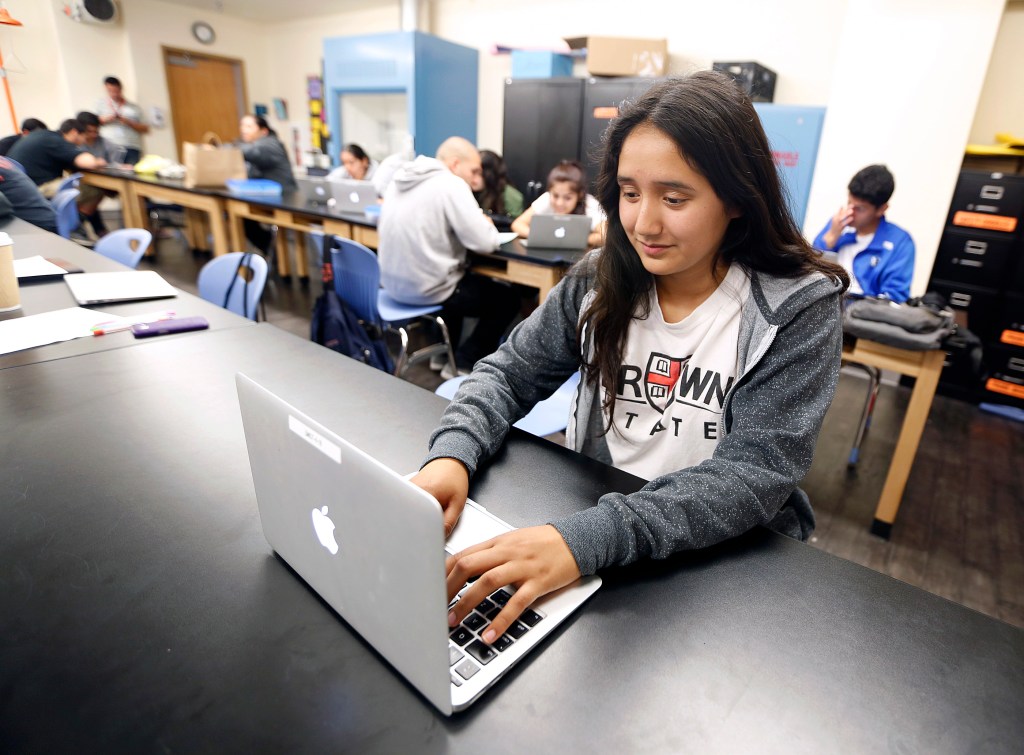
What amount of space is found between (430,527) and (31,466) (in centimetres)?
76

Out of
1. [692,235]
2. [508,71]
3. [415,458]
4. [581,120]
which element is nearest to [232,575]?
[415,458]

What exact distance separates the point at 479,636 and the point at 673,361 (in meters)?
0.59

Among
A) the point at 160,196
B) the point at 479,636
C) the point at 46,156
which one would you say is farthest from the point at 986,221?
the point at 46,156

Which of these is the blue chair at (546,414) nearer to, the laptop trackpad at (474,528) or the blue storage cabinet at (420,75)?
the laptop trackpad at (474,528)

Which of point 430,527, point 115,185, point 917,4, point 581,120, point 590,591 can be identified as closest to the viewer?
point 430,527

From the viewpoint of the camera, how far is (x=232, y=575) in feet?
2.06

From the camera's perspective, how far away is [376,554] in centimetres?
45

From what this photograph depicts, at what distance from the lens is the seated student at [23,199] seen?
9.52 feet

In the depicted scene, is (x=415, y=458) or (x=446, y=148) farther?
(x=446, y=148)

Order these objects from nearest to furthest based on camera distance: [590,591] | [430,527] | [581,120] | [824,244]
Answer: [430,527], [590,591], [824,244], [581,120]

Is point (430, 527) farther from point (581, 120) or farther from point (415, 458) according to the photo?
point (581, 120)

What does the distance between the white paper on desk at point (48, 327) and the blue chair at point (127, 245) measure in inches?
47.2

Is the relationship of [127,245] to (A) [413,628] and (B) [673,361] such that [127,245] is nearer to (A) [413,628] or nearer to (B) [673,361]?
(B) [673,361]

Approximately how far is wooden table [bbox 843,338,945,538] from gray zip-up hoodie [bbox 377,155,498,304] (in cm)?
159
